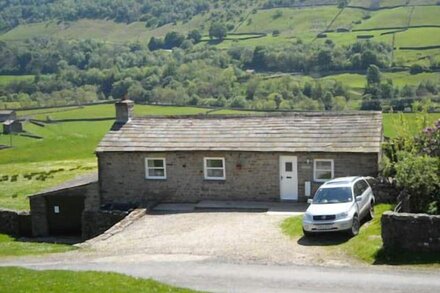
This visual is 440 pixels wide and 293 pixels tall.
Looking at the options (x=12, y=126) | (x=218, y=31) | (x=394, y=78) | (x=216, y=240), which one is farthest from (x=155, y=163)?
(x=218, y=31)

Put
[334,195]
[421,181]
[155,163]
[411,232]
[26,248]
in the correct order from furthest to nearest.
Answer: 1. [155,163]
2. [26,248]
3. [334,195]
4. [421,181]
5. [411,232]

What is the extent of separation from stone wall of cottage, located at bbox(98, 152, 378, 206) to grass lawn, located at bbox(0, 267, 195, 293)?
532 inches

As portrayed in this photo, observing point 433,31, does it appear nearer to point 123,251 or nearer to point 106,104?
point 106,104

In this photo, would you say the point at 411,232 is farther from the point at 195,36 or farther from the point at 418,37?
the point at 195,36

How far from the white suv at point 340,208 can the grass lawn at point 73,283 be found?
7302 mm

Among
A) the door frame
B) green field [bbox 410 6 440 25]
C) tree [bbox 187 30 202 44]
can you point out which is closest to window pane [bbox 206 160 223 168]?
the door frame

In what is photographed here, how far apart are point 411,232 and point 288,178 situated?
1137 cm

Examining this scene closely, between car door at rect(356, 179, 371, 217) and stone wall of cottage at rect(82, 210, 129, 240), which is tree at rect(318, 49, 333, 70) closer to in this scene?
stone wall of cottage at rect(82, 210, 129, 240)

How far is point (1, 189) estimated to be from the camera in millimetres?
50719

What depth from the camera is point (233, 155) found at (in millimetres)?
32500

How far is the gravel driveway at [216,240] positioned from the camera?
22578 mm

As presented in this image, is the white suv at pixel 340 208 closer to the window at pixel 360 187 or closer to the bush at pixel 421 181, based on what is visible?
the window at pixel 360 187

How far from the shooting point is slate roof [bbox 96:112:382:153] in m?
31.2

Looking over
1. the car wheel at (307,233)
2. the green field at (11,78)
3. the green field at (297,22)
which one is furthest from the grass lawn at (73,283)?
the green field at (297,22)
